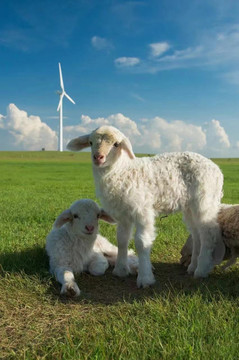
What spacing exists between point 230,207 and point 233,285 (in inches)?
51.9

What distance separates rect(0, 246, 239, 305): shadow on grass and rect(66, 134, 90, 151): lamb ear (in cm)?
186

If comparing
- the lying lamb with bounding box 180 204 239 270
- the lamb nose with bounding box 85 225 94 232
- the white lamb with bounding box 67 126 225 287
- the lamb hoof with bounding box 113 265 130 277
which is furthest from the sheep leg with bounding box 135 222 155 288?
the lying lamb with bounding box 180 204 239 270

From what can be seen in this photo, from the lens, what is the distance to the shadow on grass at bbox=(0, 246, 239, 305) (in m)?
4.85

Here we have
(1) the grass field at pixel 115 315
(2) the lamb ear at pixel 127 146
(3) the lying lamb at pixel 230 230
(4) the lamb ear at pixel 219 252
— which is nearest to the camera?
(1) the grass field at pixel 115 315

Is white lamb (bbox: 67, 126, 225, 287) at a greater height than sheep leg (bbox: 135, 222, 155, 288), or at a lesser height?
greater

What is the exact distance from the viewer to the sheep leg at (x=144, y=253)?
5285 millimetres

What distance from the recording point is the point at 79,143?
18.7 feet

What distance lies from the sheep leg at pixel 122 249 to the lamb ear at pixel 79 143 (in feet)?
4.35

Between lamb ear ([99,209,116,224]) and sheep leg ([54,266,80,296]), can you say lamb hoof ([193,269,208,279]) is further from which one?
sheep leg ([54,266,80,296])

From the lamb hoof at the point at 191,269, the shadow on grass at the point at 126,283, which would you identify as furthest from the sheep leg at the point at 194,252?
the shadow on grass at the point at 126,283

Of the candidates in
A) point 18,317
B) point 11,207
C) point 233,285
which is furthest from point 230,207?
point 11,207

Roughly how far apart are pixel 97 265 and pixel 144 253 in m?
0.90

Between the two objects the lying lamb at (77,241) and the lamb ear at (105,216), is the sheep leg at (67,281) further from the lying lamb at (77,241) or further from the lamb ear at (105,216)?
the lamb ear at (105,216)

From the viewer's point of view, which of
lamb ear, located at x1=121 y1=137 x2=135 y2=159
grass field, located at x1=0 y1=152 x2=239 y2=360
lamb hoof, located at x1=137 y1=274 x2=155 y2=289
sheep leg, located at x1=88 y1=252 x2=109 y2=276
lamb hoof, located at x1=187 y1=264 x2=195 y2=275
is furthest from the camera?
lamb hoof, located at x1=187 y1=264 x2=195 y2=275
